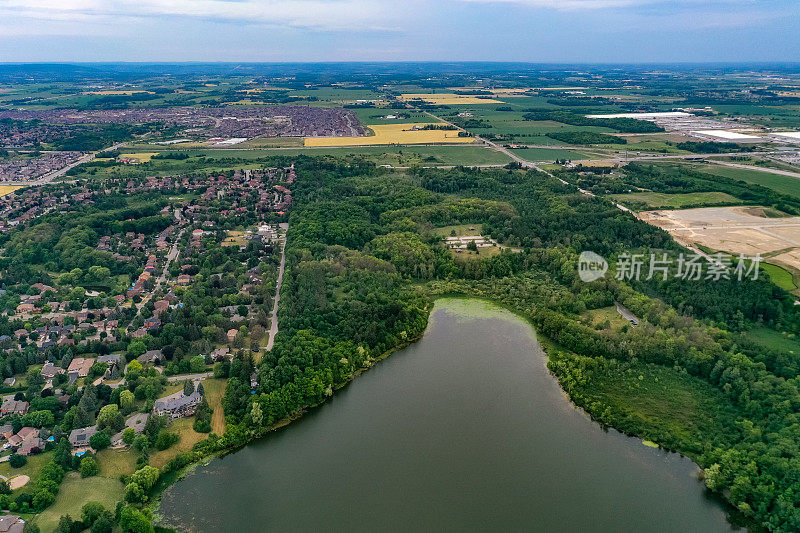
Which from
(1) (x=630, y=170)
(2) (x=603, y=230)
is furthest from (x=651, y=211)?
(1) (x=630, y=170)

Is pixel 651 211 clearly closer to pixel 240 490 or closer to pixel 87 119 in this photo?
pixel 240 490

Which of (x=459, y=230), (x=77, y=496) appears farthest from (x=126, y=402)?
(x=459, y=230)

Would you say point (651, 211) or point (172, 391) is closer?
point (172, 391)

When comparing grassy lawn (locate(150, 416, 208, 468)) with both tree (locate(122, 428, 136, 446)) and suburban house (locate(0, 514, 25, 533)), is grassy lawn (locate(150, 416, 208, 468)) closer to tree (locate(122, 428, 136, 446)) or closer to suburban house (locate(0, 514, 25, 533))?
tree (locate(122, 428, 136, 446))

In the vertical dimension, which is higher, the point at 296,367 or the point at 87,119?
the point at 87,119

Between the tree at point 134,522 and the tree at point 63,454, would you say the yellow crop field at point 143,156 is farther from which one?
the tree at point 134,522

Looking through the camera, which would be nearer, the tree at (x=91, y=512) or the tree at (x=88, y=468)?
the tree at (x=91, y=512)

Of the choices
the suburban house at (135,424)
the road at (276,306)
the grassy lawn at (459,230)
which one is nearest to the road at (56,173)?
the road at (276,306)

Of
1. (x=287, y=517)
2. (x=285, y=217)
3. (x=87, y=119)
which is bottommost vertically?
(x=287, y=517)
